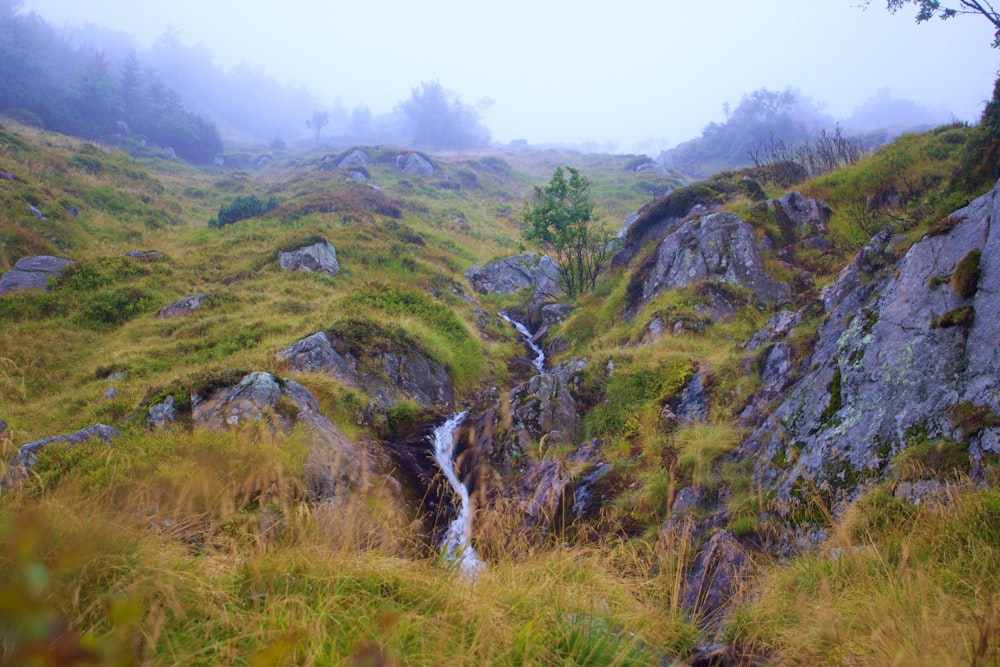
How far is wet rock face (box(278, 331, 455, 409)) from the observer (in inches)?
511

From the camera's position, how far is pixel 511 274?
95.7 feet

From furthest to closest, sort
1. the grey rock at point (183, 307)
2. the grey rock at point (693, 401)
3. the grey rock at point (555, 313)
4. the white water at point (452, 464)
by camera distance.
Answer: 1. the grey rock at point (555, 313)
2. the grey rock at point (183, 307)
3. the grey rock at point (693, 401)
4. the white water at point (452, 464)

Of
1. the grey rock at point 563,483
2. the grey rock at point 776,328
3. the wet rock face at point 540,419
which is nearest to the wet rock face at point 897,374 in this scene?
the grey rock at point 776,328

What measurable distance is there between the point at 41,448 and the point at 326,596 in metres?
7.67

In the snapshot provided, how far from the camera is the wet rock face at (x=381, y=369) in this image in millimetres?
12969

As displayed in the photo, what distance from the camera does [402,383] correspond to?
14.1m

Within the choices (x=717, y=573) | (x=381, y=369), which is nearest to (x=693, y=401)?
(x=717, y=573)

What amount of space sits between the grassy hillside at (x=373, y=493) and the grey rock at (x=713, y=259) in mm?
918

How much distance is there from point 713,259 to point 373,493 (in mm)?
12399

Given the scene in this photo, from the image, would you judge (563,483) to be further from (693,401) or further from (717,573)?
(717,573)

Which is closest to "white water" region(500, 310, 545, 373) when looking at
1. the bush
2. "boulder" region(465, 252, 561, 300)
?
"boulder" region(465, 252, 561, 300)

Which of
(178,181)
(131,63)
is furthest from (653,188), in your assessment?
(131,63)

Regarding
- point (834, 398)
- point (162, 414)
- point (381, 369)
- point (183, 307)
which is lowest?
point (381, 369)

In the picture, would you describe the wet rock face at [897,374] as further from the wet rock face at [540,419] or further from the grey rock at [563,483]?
the wet rock face at [540,419]
